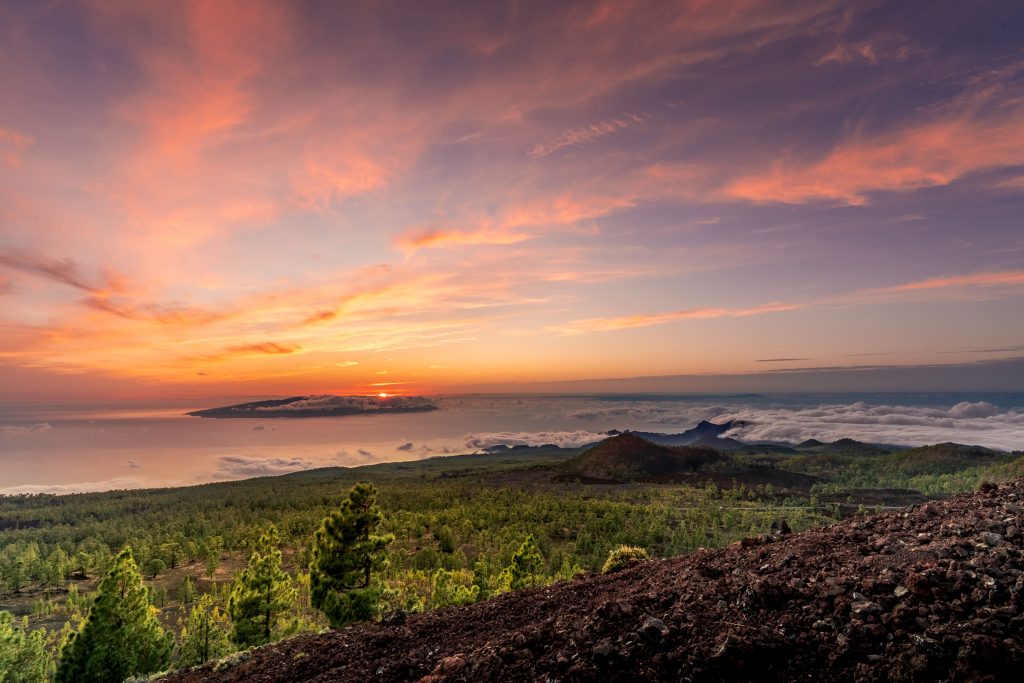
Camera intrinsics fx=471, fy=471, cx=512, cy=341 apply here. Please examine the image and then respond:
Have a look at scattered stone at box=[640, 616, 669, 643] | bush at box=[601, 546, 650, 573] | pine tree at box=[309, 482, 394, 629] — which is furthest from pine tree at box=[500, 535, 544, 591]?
scattered stone at box=[640, 616, 669, 643]

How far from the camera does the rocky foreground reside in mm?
6023

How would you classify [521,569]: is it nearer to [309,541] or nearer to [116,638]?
[116,638]

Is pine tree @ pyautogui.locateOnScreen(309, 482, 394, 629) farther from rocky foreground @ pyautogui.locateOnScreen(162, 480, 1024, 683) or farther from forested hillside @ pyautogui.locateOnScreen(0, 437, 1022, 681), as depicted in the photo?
rocky foreground @ pyautogui.locateOnScreen(162, 480, 1024, 683)

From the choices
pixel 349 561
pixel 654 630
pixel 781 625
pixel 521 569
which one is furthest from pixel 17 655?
pixel 781 625

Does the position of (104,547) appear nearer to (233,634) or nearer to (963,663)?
(233,634)

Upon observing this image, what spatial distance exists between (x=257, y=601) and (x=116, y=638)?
22.7 feet

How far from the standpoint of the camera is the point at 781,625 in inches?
281

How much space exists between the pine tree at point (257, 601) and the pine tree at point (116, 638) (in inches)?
161

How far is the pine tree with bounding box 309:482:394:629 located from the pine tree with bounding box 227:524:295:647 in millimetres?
3937

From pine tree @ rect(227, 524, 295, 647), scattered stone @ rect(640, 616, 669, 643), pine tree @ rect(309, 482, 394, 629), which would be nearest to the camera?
scattered stone @ rect(640, 616, 669, 643)

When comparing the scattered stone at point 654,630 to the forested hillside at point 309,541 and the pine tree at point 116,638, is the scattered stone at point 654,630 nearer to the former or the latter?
the forested hillside at point 309,541

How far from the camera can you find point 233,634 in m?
29.7

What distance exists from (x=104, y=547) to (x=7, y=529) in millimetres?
72741

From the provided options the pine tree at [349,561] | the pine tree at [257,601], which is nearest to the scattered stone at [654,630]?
the pine tree at [349,561]
